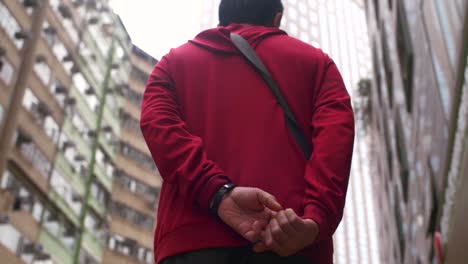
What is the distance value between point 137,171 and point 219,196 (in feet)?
125

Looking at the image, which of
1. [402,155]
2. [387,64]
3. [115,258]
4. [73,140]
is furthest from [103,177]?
[402,155]

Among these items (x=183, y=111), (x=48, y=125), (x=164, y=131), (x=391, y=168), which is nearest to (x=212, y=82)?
(x=183, y=111)

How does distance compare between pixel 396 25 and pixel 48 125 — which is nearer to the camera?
pixel 396 25

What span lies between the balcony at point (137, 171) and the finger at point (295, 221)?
36.2 meters

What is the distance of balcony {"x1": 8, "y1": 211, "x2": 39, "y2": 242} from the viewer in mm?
23281

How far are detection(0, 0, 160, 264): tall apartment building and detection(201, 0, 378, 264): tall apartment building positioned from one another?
2987 cm

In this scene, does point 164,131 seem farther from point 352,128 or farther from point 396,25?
point 396,25

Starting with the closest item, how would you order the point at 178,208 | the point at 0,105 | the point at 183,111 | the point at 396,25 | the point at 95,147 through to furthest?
the point at 178,208
the point at 183,111
the point at 396,25
the point at 0,105
the point at 95,147

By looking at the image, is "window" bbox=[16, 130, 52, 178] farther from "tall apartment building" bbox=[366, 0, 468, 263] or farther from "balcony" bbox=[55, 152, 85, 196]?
"tall apartment building" bbox=[366, 0, 468, 263]

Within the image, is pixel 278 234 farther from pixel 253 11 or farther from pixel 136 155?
pixel 136 155

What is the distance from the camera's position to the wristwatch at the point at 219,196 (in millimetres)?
1946

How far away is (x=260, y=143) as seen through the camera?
2113 mm

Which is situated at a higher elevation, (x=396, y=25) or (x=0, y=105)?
(x=396, y=25)

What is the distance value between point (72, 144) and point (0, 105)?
821 cm
